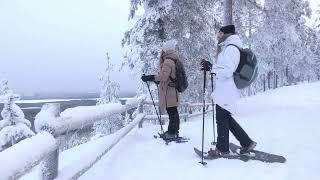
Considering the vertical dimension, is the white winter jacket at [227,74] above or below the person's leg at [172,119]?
above

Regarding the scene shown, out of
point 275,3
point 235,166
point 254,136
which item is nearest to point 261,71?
point 275,3

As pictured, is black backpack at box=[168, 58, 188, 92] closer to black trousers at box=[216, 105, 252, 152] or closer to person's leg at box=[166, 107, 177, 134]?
person's leg at box=[166, 107, 177, 134]

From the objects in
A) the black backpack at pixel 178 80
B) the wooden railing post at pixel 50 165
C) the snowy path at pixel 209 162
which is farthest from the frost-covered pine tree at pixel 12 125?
the wooden railing post at pixel 50 165

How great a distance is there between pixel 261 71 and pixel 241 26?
84.5 ft

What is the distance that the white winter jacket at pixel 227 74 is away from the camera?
7.43 metres

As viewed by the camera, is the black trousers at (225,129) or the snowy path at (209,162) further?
the black trousers at (225,129)

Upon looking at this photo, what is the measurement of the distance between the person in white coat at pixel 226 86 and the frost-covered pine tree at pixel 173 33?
11.0 meters

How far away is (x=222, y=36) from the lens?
25.3 ft

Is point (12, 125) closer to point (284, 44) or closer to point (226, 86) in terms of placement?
point (226, 86)

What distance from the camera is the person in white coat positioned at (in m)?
7.45

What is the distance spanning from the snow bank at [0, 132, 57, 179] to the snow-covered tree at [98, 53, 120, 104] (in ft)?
159

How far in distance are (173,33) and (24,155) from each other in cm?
1662

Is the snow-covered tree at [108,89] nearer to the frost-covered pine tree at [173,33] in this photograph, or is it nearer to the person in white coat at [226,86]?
the frost-covered pine tree at [173,33]

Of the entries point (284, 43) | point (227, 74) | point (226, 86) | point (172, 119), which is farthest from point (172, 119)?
point (284, 43)
